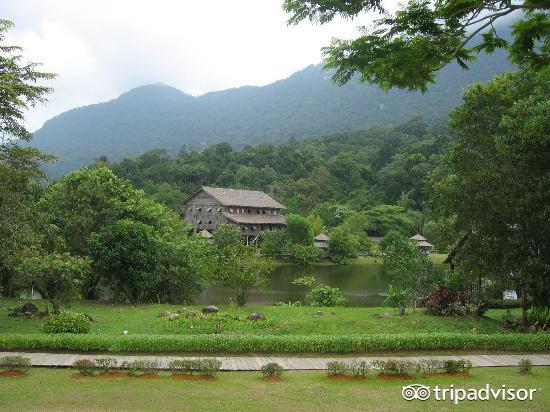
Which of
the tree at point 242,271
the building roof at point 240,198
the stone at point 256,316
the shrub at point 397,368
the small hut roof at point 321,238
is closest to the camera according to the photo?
the shrub at point 397,368

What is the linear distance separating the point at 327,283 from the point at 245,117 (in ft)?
503

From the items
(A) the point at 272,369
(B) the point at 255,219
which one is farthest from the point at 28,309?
(B) the point at 255,219

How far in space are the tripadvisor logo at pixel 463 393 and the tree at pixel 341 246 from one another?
137ft

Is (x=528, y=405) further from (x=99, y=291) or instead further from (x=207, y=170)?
(x=207, y=170)

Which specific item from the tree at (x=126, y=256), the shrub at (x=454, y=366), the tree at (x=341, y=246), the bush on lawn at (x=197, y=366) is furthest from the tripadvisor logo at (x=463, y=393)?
the tree at (x=341, y=246)

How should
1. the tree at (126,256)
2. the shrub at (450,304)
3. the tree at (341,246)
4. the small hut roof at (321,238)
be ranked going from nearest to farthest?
the shrub at (450,304), the tree at (126,256), the tree at (341,246), the small hut roof at (321,238)

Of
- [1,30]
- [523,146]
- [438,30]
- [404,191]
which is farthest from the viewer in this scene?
[404,191]

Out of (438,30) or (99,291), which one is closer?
(438,30)

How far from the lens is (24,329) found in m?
15.3

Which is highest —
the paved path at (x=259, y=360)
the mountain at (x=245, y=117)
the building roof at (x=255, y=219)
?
the mountain at (x=245, y=117)

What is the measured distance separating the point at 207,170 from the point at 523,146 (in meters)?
71.1

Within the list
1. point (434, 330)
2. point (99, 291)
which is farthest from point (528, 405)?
point (99, 291)

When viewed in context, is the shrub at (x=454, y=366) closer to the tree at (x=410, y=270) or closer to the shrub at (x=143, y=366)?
the shrub at (x=143, y=366)

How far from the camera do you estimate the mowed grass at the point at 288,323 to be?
616 inches
